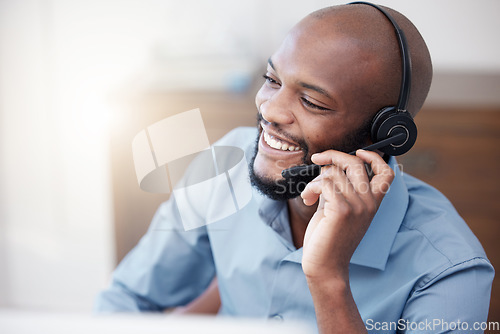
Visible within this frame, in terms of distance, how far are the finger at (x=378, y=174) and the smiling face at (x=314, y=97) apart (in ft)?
0.22

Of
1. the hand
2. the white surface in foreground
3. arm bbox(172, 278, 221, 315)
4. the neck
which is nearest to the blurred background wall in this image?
arm bbox(172, 278, 221, 315)

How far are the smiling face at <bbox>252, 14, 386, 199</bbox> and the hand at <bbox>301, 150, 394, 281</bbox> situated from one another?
79 millimetres

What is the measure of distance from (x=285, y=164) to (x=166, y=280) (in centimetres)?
46

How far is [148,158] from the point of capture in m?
0.84

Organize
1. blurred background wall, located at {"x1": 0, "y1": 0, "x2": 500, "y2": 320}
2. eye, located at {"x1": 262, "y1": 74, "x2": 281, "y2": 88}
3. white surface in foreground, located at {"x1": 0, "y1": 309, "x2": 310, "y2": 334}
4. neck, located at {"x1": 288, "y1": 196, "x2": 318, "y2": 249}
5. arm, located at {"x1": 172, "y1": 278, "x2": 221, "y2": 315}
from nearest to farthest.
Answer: white surface in foreground, located at {"x1": 0, "y1": 309, "x2": 310, "y2": 334} → eye, located at {"x1": 262, "y1": 74, "x2": 281, "y2": 88} → neck, located at {"x1": 288, "y1": 196, "x2": 318, "y2": 249} → arm, located at {"x1": 172, "y1": 278, "x2": 221, "y2": 315} → blurred background wall, located at {"x1": 0, "y1": 0, "x2": 500, "y2": 320}

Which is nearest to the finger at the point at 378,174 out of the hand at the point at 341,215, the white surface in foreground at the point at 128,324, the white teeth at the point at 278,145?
the hand at the point at 341,215

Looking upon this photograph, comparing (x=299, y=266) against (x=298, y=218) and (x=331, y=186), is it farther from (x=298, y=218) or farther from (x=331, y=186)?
(x=331, y=186)

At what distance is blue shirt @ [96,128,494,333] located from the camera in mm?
778

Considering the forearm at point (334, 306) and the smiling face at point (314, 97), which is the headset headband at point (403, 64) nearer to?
the smiling face at point (314, 97)

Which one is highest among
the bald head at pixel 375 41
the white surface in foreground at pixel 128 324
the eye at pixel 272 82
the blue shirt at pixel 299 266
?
the bald head at pixel 375 41

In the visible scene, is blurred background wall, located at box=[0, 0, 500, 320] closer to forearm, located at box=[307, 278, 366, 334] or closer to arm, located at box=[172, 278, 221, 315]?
arm, located at box=[172, 278, 221, 315]

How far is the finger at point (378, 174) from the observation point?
718 mm

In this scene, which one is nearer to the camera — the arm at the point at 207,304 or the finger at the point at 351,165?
the finger at the point at 351,165

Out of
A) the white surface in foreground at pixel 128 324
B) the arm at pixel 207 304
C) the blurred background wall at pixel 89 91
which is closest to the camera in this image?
the white surface in foreground at pixel 128 324
